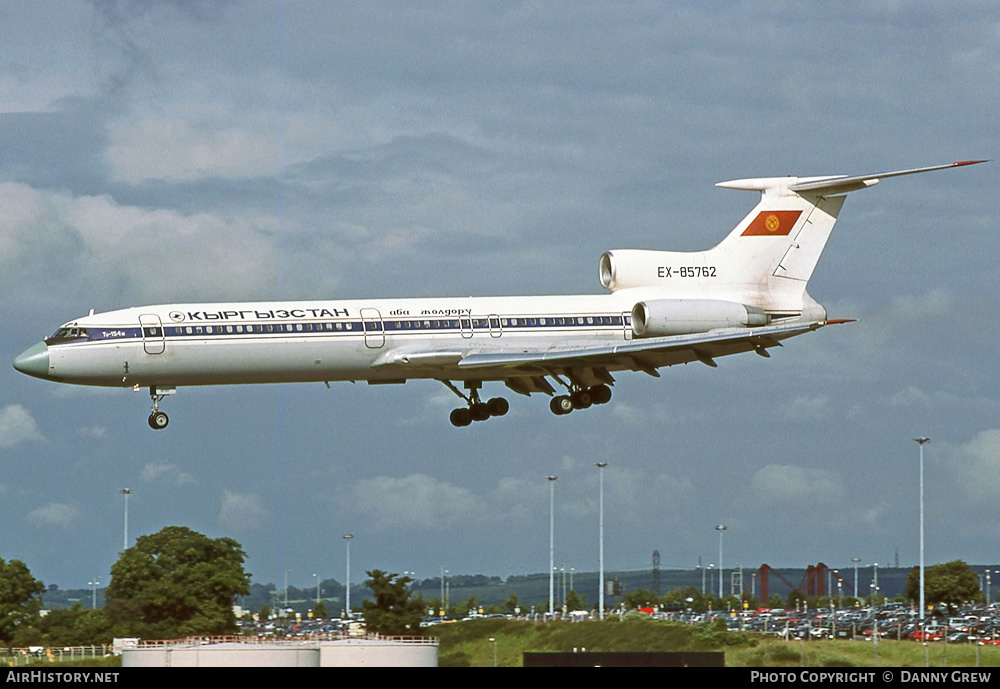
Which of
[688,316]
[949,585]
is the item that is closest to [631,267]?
[688,316]

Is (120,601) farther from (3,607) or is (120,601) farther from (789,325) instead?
(789,325)

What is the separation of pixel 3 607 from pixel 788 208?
121ft

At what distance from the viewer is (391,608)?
60.5 m

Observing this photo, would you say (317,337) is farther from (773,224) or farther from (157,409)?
(773,224)

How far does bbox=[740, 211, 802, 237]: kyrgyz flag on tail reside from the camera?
191ft

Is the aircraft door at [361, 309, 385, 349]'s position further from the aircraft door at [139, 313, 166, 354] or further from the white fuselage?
the aircraft door at [139, 313, 166, 354]

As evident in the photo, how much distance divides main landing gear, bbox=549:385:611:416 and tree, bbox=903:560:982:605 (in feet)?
84.8

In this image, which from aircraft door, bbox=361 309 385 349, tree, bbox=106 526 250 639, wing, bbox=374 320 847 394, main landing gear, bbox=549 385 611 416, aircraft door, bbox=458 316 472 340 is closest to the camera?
aircraft door, bbox=361 309 385 349

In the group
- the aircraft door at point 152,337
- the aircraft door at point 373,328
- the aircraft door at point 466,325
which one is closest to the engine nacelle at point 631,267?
the aircraft door at point 466,325

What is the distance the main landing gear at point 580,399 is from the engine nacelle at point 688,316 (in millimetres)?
3305

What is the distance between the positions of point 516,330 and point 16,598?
3043 cm

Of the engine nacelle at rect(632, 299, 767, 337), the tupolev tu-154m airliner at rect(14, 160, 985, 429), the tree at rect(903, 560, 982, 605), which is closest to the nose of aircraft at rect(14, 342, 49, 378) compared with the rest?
the tupolev tu-154m airliner at rect(14, 160, 985, 429)
